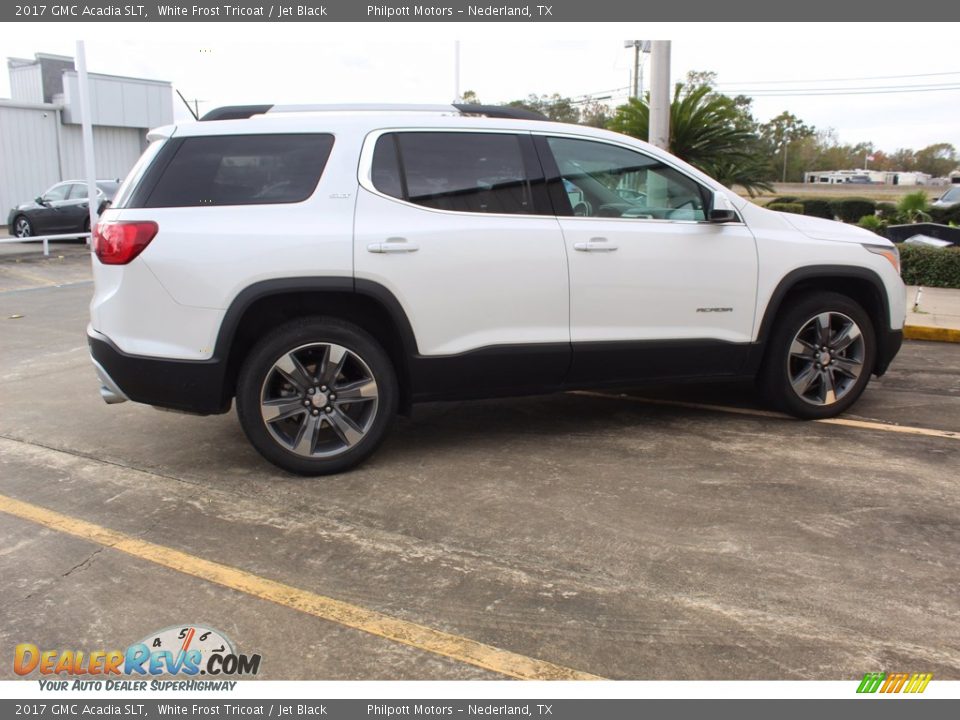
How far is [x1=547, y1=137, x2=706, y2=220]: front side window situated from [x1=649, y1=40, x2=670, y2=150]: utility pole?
4317 mm

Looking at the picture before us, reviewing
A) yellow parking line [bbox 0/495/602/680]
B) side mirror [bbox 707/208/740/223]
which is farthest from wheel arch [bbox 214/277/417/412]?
side mirror [bbox 707/208/740/223]

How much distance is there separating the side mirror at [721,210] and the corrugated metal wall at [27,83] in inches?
1171

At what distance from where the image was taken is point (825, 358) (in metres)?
5.43

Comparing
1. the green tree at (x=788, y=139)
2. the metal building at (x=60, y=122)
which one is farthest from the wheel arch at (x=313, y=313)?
the green tree at (x=788, y=139)

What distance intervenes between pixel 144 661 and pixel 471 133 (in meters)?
3.22

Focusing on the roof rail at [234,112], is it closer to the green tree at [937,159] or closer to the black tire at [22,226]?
the black tire at [22,226]

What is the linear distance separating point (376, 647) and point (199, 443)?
2.75 metres

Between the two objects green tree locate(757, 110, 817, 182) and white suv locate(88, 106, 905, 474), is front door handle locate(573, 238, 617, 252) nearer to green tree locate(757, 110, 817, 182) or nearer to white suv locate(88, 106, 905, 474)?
white suv locate(88, 106, 905, 474)

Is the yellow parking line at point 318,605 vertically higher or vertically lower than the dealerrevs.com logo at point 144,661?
higher

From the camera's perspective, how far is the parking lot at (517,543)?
2.96 m

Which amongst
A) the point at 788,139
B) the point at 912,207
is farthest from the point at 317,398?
the point at 788,139

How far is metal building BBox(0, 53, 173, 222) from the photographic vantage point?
24938 mm
